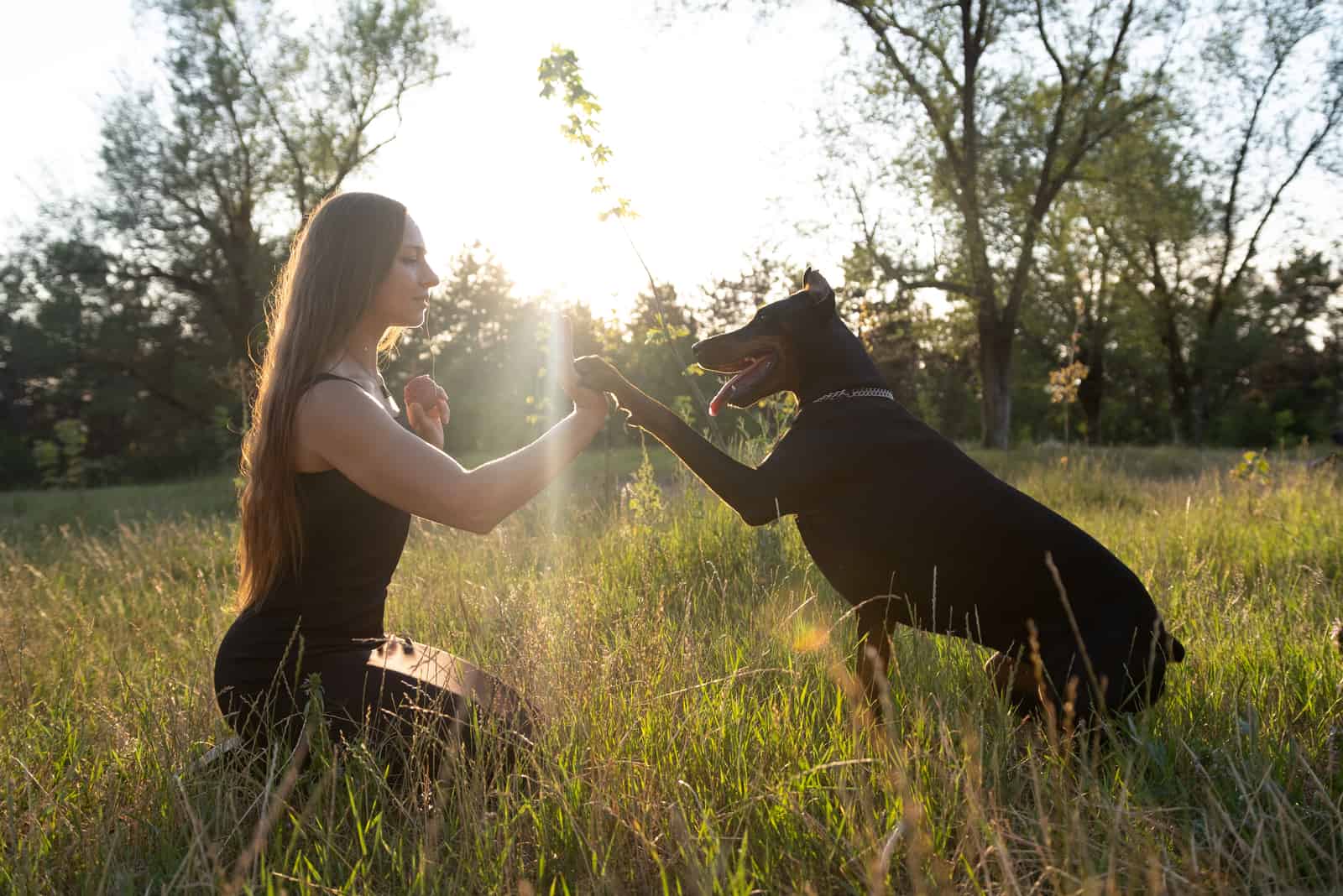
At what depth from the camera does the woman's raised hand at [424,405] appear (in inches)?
122

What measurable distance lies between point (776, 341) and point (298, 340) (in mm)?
1593

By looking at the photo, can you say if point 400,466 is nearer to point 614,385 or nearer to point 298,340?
point 298,340

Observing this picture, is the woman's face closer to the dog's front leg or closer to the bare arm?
the bare arm

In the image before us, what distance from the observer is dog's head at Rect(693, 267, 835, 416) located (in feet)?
9.90

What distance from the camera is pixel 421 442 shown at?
2.44 meters

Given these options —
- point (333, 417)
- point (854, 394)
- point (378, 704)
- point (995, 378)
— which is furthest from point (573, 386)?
point (995, 378)

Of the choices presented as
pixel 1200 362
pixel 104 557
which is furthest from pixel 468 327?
pixel 104 557

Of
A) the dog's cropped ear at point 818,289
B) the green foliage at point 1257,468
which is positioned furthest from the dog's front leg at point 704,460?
the green foliage at point 1257,468

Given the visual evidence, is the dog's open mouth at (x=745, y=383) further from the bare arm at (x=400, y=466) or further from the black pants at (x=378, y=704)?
the black pants at (x=378, y=704)

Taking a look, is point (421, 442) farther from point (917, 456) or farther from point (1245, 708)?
point (1245, 708)

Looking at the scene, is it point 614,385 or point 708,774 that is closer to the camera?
point 708,774

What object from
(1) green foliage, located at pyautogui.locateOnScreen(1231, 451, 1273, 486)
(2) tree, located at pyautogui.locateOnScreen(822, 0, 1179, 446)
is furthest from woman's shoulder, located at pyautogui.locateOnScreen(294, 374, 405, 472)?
(2) tree, located at pyautogui.locateOnScreen(822, 0, 1179, 446)

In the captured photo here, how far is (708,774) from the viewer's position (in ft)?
7.18

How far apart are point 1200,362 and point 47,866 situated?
113 ft
